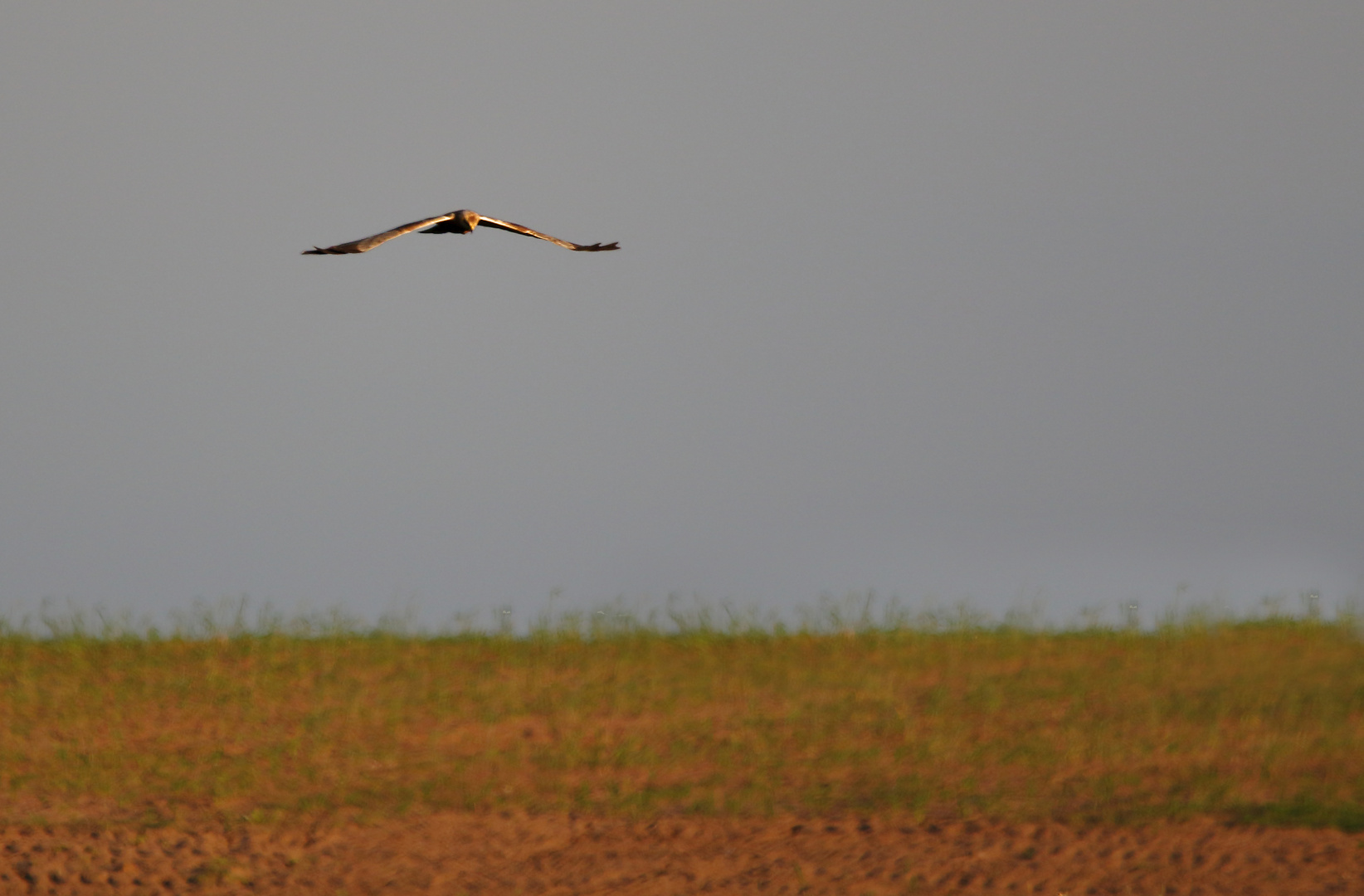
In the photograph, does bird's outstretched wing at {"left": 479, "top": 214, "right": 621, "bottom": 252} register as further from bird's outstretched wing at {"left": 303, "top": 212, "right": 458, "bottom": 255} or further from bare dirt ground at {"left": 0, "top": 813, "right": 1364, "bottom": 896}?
bare dirt ground at {"left": 0, "top": 813, "right": 1364, "bottom": 896}

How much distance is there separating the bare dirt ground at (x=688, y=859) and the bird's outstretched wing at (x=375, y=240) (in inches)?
192

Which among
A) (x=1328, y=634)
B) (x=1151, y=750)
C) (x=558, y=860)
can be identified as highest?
(x=1328, y=634)

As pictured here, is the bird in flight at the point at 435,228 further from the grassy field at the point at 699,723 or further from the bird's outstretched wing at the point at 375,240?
the grassy field at the point at 699,723

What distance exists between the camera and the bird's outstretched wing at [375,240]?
1012 centimetres

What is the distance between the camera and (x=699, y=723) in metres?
14.4

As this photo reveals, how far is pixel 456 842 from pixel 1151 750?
6.04 meters

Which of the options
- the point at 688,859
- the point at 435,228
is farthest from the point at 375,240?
the point at 688,859

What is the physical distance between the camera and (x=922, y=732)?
14.0m

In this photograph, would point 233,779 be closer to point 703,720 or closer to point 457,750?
point 457,750

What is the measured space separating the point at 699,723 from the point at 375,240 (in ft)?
19.9

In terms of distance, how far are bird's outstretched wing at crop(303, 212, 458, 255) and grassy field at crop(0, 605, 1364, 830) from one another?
5156 mm

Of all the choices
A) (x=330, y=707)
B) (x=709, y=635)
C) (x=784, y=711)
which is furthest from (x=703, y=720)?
(x=330, y=707)

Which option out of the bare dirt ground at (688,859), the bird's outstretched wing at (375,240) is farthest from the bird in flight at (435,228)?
the bare dirt ground at (688,859)

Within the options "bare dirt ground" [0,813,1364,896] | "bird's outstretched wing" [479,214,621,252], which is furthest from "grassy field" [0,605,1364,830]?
"bird's outstretched wing" [479,214,621,252]
